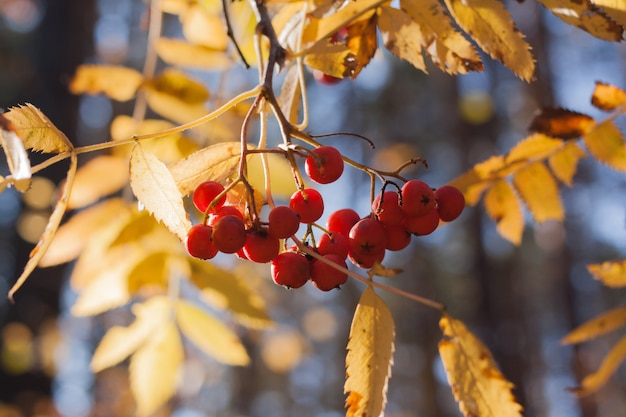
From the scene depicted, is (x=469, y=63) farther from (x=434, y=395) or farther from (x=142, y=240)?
(x=434, y=395)

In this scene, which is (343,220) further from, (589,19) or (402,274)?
(402,274)

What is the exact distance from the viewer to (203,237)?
2.90 feet

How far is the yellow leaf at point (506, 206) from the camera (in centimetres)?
149

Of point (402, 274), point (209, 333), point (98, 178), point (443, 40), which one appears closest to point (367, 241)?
point (443, 40)

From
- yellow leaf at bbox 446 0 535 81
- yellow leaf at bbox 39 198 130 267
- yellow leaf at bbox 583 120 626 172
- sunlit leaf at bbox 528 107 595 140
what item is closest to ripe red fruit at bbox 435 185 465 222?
yellow leaf at bbox 446 0 535 81

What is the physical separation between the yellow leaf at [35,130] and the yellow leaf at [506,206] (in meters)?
1.04

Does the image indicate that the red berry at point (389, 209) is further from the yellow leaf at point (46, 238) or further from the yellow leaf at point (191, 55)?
the yellow leaf at point (191, 55)

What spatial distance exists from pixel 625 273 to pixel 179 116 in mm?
1308

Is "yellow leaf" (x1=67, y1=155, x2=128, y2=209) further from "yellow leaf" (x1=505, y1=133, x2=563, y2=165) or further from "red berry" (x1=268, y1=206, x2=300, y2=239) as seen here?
"yellow leaf" (x1=505, y1=133, x2=563, y2=165)

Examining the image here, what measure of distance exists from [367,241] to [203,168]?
1.01ft

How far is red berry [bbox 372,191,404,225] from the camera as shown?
97 centimetres

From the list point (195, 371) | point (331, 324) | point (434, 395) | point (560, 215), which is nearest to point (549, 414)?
point (434, 395)

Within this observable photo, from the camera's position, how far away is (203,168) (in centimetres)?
98

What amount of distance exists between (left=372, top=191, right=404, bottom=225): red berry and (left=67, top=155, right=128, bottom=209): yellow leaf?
104cm
